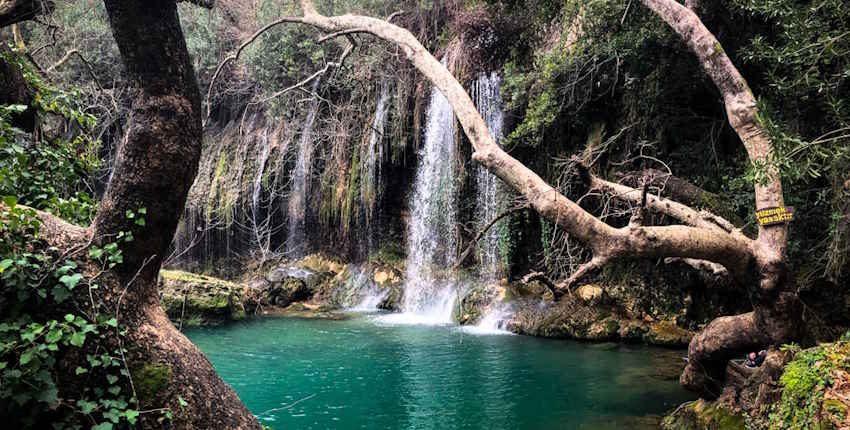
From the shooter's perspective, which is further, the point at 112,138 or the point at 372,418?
the point at 112,138

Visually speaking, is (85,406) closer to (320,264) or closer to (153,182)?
(153,182)

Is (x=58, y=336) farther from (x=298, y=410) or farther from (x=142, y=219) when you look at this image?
(x=298, y=410)

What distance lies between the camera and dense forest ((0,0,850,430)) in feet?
8.61

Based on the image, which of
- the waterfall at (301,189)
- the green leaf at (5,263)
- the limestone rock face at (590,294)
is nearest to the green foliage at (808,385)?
the green leaf at (5,263)

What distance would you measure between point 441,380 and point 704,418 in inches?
136

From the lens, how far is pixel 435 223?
14391 mm

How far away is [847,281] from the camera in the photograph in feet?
21.6

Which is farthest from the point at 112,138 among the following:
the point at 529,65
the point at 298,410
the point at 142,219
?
the point at 142,219

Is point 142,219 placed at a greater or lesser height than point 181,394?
greater

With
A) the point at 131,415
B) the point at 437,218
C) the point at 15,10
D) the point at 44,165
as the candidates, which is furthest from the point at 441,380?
the point at 437,218

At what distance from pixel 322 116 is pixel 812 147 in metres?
14.4

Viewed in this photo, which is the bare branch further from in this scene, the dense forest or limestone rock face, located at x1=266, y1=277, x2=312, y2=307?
limestone rock face, located at x1=266, y1=277, x2=312, y2=307

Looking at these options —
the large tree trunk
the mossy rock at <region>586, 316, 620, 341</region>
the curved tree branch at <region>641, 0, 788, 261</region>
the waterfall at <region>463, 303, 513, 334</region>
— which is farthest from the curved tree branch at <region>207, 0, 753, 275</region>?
the waterfall at <region>463, 303, 513, 334</region>

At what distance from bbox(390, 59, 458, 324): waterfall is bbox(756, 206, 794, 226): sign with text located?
28.9 ft
